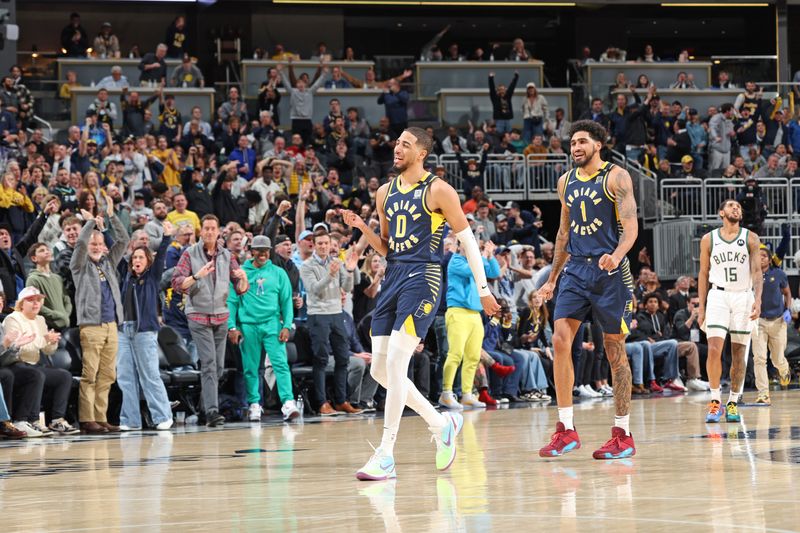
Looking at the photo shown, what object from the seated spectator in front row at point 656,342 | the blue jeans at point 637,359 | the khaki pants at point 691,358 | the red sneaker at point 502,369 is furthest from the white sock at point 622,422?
the khaki pants at point 691,358

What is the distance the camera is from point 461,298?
15625 mm

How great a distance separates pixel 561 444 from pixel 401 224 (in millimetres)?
1955

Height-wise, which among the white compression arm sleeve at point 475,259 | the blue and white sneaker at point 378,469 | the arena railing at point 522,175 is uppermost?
the arena railing at point 522,175

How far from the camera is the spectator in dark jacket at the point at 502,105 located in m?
26.9

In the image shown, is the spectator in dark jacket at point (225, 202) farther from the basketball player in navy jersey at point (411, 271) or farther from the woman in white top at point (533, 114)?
the basketball player in navy jersey at point (411, 271)

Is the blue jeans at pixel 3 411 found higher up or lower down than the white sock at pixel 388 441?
lower down

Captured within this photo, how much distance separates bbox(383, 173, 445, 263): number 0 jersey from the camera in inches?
318

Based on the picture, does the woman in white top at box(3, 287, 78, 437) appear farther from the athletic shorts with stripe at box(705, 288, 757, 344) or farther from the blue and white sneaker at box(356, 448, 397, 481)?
the athletic shorts with stripe at box(705, 288, 757, 344)

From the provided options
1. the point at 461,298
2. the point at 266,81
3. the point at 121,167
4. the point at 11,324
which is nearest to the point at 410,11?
the point at 266,81

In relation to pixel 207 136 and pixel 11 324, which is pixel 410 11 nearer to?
pixel 207 136

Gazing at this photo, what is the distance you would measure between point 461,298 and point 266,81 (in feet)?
40.4

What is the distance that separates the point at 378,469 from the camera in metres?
7.55

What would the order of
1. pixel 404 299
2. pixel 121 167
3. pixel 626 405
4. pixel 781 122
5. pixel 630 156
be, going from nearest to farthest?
pixel 404 299 < pixel 626 405 < pixel 121 167 < pixel 630 156 < pixel 781 122

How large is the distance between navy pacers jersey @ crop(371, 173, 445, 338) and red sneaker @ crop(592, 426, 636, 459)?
1550 mm
